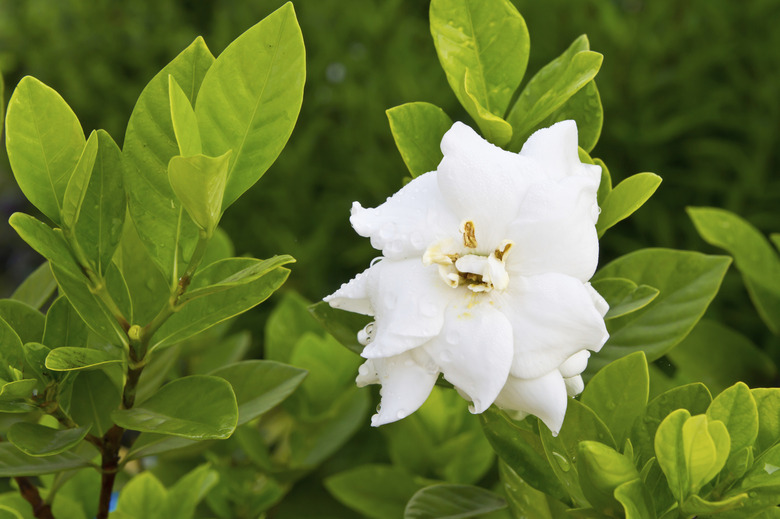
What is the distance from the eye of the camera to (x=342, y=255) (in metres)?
2.57

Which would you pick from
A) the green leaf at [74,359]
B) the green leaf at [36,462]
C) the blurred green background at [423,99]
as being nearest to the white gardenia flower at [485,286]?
the green leaf at [74,359]

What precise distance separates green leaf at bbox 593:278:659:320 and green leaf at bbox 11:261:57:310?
66 cm

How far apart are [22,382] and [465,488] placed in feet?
1.63

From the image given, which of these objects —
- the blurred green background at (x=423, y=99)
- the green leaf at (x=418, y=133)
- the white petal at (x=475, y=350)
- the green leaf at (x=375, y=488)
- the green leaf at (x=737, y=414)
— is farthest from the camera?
the blurred green background at (x=423, y=99)

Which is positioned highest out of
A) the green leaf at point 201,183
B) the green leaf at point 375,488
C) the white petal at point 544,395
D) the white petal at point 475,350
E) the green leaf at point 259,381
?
the green leaf at point 201,183

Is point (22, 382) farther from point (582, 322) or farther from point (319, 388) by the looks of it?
point (319, 388)

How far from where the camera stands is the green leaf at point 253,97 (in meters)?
0.73

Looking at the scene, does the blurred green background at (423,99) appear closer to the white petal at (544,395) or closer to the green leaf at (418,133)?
the green leaf at (418,133)

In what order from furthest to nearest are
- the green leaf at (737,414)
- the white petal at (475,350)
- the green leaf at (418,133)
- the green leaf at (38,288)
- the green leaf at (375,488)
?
1. the green leaf at (375,488)
2. the green leaf at (38,288)
3. the green leaf at (418,133)
4. the green leaf at (737,414)
5. the white petal at (475,350)

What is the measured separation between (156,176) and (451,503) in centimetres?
48

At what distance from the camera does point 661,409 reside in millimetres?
782

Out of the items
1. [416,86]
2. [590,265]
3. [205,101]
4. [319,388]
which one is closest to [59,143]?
[205,101]

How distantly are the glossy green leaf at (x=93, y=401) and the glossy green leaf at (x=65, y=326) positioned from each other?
0.08m

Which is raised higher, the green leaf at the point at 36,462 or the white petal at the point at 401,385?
the white petal at the point at 401,385
